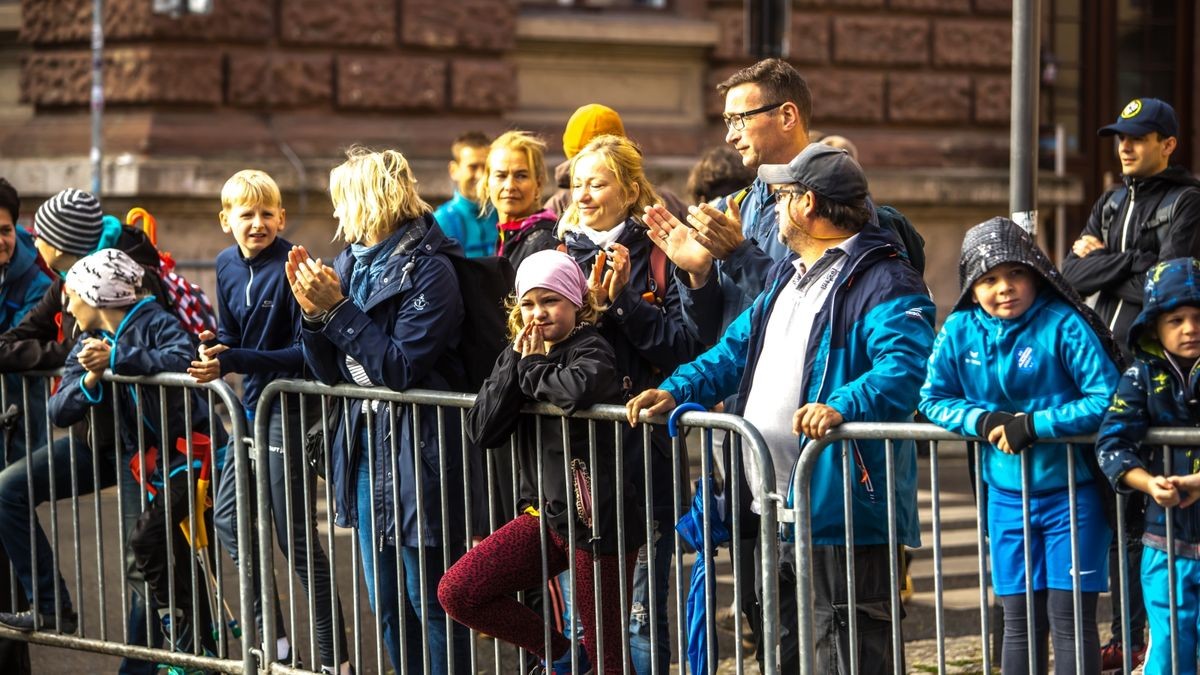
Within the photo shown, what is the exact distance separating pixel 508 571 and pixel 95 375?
182 cm

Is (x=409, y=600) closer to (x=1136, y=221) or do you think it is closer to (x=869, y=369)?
(x=869, y=369)

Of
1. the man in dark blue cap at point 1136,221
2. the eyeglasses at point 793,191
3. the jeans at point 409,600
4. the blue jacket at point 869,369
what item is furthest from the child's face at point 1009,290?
the man in dark blue cap at point 1136,221

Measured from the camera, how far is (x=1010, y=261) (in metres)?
4.80

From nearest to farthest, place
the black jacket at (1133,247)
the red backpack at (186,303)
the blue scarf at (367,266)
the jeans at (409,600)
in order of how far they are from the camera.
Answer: the jeans at (409,600)
the blue scarf at (367,266)
the red backpack at (186,303)
the black jacket at (1133,247)

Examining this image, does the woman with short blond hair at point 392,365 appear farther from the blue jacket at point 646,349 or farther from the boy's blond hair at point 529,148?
the boy's blond hair at point 529,148

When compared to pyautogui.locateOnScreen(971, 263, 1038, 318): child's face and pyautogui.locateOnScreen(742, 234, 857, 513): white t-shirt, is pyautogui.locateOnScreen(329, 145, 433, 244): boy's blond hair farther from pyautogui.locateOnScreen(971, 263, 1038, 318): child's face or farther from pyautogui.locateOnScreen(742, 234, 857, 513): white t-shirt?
pyautogui.locateOnScreen(971, 263, 1038, 318): child's face

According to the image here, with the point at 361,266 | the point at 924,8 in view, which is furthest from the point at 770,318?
the point at 924,8

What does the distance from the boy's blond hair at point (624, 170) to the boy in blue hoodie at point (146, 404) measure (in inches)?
56.5

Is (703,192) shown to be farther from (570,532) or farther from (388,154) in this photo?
(570,532)

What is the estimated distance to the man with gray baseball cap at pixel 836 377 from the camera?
4.89 m

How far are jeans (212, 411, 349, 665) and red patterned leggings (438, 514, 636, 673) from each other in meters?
0.76

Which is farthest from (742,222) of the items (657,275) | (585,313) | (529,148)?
(529,148)

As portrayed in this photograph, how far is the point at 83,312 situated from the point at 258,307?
0.59 metres

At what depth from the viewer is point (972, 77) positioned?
16.8 metres
